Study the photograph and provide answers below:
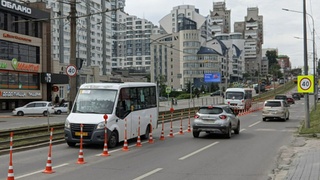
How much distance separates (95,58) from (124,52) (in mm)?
66753

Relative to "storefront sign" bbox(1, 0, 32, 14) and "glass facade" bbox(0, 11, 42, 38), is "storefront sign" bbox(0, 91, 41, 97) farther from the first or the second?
"storefront sign" bbox(1, 0, 32, 14)

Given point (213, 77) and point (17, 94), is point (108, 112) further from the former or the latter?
point (213, 77)

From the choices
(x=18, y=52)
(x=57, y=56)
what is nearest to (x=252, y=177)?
(x=18, y=52)

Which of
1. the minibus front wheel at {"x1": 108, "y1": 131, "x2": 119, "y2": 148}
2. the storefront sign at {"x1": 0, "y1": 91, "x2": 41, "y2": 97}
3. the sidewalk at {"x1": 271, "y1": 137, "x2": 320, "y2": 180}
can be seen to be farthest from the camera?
the storefront sign at {"x1": 0, "y1": 91, "x2": 41, "y2": 97}

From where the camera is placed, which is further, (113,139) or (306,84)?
(306,84)

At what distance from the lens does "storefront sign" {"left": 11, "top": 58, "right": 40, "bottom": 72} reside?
56.0 metres

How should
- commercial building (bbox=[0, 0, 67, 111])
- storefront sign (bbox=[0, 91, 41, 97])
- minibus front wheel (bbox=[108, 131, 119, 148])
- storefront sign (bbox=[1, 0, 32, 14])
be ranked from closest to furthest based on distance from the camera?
minibus front wheel (bbox=[108, 131, 119, 148]), storefront sign (bbox=[0, 91, 41, 97]), storefront sign (bbox=[1, 0, 32, 14]), commercial building (bbox=[0, 0, 67, 111])

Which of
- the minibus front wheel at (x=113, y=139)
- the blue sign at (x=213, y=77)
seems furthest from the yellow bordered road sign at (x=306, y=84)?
the blue sign at (x=213, y=77)

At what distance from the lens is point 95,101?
16.9 meters

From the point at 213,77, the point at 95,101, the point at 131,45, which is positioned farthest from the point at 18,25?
the point at 131,45

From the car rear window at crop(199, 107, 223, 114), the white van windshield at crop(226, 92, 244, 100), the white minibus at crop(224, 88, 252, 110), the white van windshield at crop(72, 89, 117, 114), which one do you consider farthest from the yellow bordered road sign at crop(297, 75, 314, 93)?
the white van windshield at crop(226, 92, 244, 100)

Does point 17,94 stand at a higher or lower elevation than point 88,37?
lower

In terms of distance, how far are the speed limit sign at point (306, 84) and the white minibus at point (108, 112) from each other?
8.74 m

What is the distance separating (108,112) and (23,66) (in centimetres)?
4483
